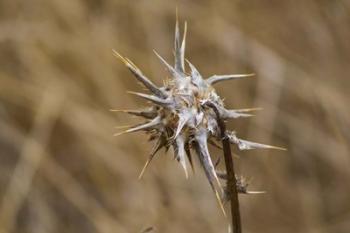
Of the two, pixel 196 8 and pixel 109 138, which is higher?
pixel 196 8

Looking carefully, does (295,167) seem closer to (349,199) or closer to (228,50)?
(349,199)

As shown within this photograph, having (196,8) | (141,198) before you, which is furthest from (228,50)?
(141,198)

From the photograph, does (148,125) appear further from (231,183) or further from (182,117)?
(231,183)

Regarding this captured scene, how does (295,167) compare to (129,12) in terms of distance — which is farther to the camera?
(295,167)

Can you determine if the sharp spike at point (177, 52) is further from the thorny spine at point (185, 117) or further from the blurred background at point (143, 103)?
the blurred background at point (143, 103)

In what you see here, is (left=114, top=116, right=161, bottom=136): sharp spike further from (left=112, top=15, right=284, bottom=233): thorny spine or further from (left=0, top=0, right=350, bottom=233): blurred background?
(left=0, top=0, right=350, bottom=233): blurred background

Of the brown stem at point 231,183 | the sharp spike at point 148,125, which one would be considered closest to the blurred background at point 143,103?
the brown stem at point 231,183

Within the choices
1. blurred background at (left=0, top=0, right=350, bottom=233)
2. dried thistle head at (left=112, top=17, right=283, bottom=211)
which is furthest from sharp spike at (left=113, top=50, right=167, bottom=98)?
blurred background at (left=0, top=0, right=350, bottom=233)

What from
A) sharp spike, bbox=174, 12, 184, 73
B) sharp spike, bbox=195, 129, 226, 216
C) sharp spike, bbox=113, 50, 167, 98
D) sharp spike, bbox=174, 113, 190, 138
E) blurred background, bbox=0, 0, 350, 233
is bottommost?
sharp spike, bbox=195, 129, 226, 216
